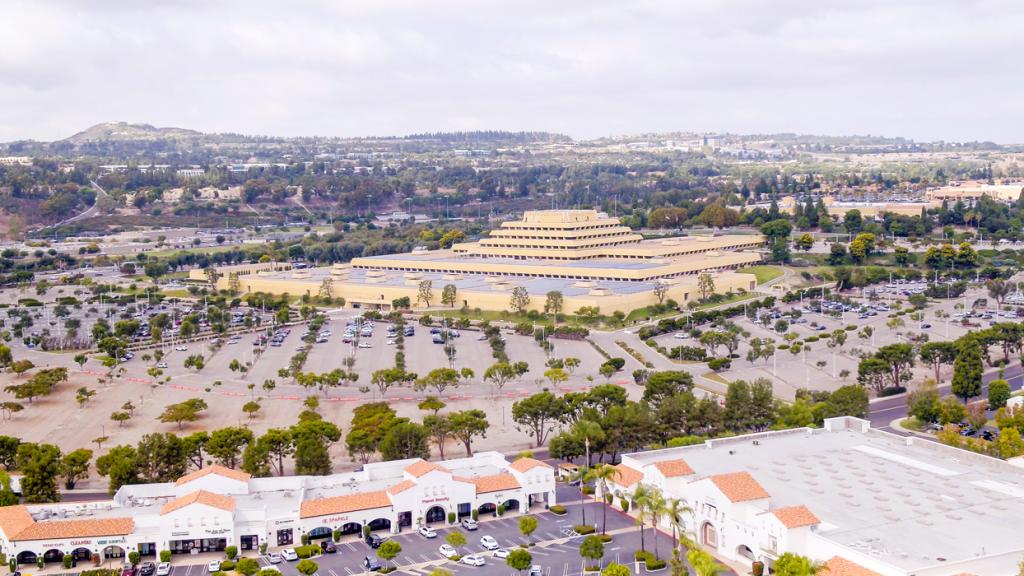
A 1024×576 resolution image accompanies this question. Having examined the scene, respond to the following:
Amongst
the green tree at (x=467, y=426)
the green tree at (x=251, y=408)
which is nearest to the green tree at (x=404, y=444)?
the green tree at (x=467, y=426)

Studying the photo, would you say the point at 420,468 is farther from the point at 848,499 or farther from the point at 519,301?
the point at 519,301

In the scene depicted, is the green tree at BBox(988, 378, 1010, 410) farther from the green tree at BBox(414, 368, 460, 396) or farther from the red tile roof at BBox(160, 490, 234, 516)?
the red tile roof at BBox(160, 490, 234, 516)

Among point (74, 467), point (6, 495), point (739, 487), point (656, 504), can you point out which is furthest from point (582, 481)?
point (6, 495)

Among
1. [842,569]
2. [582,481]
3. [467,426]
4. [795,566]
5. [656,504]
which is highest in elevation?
[656,504]

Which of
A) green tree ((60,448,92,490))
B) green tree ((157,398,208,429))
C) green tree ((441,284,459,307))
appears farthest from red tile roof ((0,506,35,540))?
green tree ((441,284,459,307))

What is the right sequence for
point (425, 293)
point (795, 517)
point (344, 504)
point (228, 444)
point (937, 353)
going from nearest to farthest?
point (795, 517) → point (344, 504) → point (228, 444) → point (937, 353) → point (425, 293)
